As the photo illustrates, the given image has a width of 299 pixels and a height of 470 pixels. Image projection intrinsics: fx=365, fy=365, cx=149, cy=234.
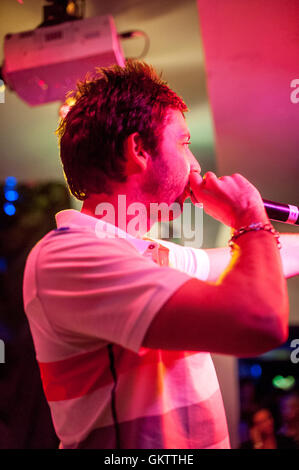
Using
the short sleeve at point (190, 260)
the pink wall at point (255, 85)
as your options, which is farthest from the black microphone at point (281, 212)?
the pink wall at point (255, 85)

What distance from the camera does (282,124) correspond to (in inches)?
91.9

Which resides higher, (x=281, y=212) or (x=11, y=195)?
(x=11, y=195)

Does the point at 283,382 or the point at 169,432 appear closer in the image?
the point at 169,432

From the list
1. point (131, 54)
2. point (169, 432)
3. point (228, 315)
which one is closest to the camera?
point (228, 315)

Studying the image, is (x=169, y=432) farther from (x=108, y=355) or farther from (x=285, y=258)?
(x=285, y=258)

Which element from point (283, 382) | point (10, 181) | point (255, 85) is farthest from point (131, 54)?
point (283, 382)

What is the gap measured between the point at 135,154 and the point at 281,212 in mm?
482

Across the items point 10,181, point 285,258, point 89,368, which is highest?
point 10,181

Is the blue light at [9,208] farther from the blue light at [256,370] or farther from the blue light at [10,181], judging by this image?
the blue light at [256,370]

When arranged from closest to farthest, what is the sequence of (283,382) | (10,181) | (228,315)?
(228,315)
(10,181)
(283,382)

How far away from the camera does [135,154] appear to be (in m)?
1.05
